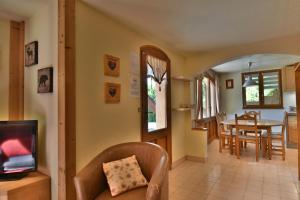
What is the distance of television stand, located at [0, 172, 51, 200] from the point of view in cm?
167

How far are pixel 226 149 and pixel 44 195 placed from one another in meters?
4.45

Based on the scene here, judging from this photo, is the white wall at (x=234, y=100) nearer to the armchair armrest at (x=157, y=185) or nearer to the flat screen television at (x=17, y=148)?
the armchair armrest at (x=157, y=185)

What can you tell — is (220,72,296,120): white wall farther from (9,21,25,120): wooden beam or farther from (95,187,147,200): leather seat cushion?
(9,21,25,120): wooden beam

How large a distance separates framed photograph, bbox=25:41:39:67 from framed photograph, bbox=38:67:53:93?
0.21 metres

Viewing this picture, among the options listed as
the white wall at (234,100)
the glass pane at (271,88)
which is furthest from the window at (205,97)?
the glass pane at (271,88)

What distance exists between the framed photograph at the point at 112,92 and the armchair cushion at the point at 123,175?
755 mm

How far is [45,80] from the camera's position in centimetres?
203

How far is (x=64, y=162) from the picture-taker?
1808mm

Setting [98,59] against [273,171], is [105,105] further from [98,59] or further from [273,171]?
[273,171]

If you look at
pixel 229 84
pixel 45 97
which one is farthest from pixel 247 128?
pixel 45 97

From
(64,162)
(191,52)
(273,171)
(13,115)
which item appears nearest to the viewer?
(64,162)

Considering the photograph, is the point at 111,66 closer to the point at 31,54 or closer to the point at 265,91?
the point at 31,54

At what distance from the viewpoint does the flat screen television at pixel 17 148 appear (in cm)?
190

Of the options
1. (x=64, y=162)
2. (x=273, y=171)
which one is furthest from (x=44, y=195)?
(x=273, y=171)
